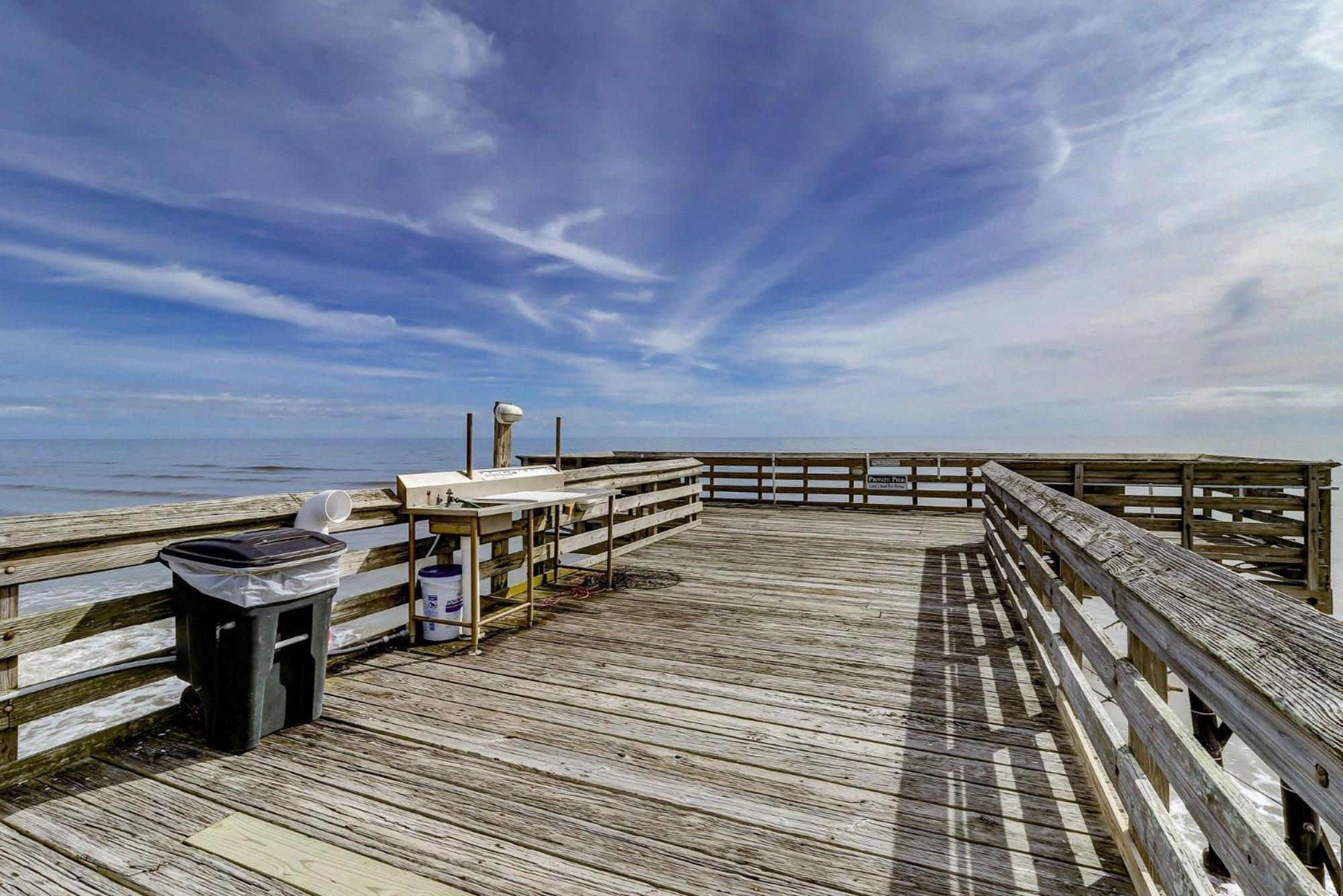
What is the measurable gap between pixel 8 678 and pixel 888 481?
36.5 ft

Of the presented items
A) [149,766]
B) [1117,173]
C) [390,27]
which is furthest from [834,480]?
[149,766]

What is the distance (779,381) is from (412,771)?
33.7 meters

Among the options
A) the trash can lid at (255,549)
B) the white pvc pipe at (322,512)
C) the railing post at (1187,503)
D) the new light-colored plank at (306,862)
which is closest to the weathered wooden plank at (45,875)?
the new light-colored plank at (306,862)

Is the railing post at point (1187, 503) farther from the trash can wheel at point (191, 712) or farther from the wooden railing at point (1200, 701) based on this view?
Result: the trash can wheel at point (191, 712)

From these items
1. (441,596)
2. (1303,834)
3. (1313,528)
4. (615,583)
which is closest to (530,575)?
(441,596)

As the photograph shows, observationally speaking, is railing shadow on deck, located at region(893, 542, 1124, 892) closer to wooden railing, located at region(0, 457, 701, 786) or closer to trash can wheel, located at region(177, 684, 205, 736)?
trash can wheel, located at region(177, 684, 205, 736)

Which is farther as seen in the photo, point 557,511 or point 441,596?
point 557,511

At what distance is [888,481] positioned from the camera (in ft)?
36.3

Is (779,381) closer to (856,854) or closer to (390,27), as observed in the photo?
(390,27)

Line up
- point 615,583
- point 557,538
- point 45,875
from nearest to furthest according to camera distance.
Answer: point 45,875
point 557,538
point 615,583

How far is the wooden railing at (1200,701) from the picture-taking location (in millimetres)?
761

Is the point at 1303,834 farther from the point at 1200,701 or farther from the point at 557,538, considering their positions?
the point at 557,538

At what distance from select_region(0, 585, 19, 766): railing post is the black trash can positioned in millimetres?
455

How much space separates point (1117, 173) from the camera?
7984mm
